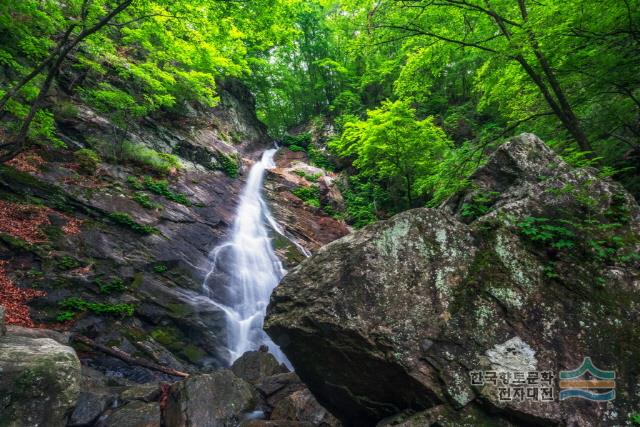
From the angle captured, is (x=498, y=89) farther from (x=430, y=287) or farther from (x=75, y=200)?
(x=75, y=200)

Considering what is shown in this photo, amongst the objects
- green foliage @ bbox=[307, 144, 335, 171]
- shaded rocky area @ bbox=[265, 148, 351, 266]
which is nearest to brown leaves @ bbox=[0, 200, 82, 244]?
shaded rocky area @ bbox=[265, 148, 351, 266]

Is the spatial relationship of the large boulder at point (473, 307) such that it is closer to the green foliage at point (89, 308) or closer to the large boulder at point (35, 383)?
the large boulder at point (35, 383)

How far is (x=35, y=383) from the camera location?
3.92 metres

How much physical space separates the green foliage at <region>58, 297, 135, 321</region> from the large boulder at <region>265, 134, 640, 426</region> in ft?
15.9

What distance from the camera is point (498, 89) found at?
7.03 metres

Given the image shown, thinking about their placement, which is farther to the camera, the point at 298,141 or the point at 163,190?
the point at 298,141

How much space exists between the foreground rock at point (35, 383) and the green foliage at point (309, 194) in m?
13.1

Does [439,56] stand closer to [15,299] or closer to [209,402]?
[209,402]

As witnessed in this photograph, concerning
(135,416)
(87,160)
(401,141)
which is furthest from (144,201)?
(401,141)

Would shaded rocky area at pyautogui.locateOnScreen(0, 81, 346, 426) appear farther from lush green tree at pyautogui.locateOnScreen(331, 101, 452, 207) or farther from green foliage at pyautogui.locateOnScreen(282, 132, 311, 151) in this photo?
green foliage at pyautogui.locateOnScreen(282, 132, 311, 151)

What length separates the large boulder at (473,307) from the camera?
11.3 ft

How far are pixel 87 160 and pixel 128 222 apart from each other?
2936 millimetres

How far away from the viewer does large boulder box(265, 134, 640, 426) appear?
11.3ft

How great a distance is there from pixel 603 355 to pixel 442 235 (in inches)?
76.0
